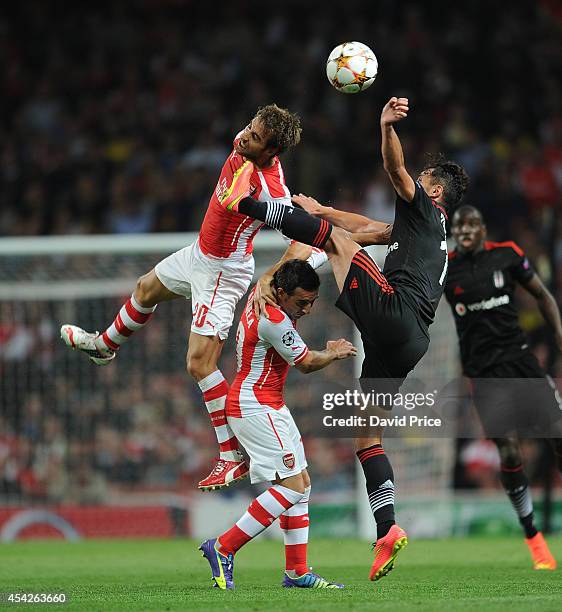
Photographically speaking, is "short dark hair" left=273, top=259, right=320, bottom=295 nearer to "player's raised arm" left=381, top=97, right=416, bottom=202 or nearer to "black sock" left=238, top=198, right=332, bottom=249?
"black sock" left=238, top=198, right=332, bottom=249

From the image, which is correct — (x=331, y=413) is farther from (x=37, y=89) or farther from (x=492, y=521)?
(x=37, y=89)

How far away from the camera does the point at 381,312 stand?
7.24 metres

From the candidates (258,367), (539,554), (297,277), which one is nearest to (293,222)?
(297,277)

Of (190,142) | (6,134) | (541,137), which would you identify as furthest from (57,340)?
(541,137)

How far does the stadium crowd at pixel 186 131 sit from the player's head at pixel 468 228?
3248 mm

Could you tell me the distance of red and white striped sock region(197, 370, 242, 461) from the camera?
830cm

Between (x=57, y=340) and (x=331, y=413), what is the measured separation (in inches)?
245

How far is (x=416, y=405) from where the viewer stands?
9383mm

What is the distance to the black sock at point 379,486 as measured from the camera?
24.4ft

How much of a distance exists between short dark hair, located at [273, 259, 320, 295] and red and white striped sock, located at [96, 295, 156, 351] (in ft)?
5.45

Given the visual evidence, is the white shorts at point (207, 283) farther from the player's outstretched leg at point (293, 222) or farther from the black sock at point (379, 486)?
the black sock at point (379, 486)

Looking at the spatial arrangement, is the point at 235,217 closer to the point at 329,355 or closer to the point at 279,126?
the point at 279,126

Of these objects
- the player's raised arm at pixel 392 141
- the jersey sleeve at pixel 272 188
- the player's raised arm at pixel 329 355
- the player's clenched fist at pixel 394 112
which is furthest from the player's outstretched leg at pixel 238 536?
the player's clenched fist at pixel 394 112

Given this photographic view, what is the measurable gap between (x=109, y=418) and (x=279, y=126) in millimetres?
7043
